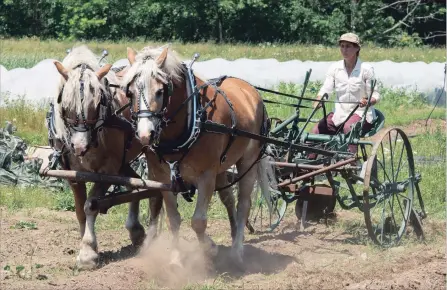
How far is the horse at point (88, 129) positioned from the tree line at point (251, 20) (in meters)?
32.4

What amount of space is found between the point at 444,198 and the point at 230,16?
104 feet

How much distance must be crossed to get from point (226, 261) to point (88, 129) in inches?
72.8

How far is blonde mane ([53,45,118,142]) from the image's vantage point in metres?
6.68

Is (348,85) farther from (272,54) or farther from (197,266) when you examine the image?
(272,54)

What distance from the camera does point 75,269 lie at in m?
7.09

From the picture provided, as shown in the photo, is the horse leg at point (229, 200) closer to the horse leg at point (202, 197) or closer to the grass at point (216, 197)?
the horse leg at point (202, 197)

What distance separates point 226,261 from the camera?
7.68 metres

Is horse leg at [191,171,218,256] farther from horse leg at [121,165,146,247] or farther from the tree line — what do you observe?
the tree line

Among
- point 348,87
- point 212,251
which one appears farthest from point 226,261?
point 348,87

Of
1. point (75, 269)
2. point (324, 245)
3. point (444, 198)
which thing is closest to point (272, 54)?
point (444, 198)

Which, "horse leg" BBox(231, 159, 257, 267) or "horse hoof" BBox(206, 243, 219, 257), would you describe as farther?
"horse leg" BBox(231, 159, 257, 267)

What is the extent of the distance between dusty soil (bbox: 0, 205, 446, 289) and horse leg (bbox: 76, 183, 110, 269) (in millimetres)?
101

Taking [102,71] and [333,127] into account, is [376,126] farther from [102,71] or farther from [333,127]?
[102,71]

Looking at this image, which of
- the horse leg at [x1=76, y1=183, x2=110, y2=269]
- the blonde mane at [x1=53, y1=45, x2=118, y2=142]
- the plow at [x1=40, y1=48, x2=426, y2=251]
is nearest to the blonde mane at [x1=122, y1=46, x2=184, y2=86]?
the blonde mane at [x1=53, y1=45, x2=118, y2=142]
